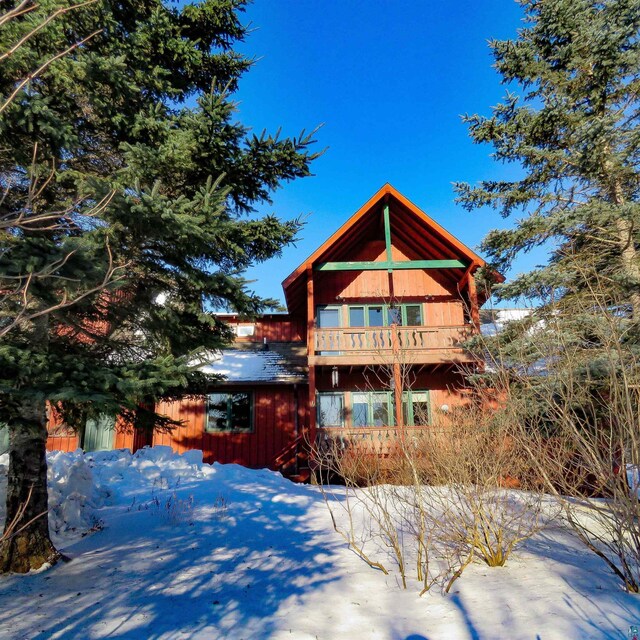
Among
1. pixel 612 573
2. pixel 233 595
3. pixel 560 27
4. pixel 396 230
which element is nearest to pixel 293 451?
pixel 396 230

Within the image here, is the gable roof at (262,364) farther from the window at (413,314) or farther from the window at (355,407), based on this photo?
the window at (413,314)

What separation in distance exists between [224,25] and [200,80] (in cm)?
108

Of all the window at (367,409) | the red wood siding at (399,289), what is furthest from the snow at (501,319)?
the window at (367,409)

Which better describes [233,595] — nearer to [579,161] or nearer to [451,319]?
[579,161]

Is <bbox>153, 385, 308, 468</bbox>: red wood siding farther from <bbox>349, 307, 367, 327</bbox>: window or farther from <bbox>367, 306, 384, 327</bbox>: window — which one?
<bbox>367, 306, 384, 327</bbox>: window

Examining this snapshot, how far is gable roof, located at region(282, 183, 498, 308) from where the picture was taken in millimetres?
13562

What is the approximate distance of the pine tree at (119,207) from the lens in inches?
173

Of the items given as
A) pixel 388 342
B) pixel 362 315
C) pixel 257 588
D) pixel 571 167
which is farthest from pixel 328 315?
pixel 257 588

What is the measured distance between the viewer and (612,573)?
468 cm

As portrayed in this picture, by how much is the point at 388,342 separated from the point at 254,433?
531cm

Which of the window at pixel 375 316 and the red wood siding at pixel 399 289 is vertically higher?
the red wood siding at pixel 399 289

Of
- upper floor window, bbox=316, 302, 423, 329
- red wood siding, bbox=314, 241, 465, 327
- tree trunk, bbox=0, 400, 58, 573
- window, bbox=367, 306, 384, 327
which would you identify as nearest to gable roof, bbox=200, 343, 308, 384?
upper floor window, bbox=316, 302, 423, 329

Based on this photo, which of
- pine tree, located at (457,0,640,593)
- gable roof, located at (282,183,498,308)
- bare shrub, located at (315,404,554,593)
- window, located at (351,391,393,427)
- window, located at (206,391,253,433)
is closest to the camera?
bare shrub, located at (315,404,554,593)

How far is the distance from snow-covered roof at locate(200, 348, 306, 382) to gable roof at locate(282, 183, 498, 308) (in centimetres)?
211
